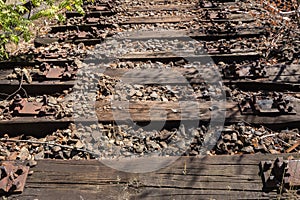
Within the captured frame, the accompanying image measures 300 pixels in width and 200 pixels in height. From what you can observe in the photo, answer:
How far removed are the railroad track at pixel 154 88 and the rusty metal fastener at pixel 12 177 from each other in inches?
19.3

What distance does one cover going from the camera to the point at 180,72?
3.97 metres

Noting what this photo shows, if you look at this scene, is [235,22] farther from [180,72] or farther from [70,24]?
[70,24]

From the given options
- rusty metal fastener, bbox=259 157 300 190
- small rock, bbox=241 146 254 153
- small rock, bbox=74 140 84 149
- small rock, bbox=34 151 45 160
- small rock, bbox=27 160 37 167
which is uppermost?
small rock, bbox=74 140 84 149

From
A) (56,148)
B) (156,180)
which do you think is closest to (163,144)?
(156,180)

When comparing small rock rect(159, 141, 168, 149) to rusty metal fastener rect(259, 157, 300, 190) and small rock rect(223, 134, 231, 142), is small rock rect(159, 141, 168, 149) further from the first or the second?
rusty metal fastener rect(259, 157, 300, 190)

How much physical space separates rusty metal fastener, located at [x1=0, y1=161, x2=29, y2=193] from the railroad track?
0.49 metres

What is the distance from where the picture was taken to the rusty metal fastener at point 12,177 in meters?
2.19

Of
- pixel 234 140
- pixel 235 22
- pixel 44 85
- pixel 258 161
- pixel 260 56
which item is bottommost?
pixel 258 161

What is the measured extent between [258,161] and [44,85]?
253 cm

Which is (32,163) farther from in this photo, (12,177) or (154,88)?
(154,88)

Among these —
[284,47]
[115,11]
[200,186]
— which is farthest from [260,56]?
[115,11]

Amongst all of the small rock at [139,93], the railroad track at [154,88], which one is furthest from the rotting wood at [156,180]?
the small rock at [139,93]

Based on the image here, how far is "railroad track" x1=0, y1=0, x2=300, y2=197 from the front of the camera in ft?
9.75

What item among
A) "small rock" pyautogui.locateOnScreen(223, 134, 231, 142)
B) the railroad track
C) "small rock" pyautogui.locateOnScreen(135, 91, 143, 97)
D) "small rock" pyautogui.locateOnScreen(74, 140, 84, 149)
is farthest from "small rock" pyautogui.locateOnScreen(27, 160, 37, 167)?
"small rock" pyautogui.locateOnScreen(223, 134, 231, 142)
